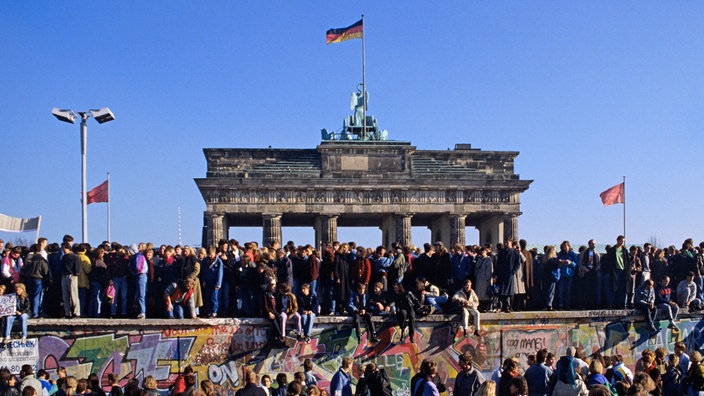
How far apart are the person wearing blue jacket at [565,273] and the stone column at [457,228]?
27541 millimetres

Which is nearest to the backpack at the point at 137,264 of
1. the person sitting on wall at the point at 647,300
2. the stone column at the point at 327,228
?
the person sitting on wall at the point at 647,300

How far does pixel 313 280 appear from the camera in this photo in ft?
52.5

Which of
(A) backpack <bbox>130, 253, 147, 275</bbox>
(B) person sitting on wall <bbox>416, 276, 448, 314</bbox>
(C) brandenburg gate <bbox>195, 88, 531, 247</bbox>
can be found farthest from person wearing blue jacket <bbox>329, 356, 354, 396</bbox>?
(C) brandenburg gate <bbox>195, 88, 531, 247</bbox>

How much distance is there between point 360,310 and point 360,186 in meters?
29.6

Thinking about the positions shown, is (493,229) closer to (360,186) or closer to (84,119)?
(360,186)

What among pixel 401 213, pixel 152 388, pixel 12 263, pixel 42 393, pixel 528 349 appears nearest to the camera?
pixel 152 388

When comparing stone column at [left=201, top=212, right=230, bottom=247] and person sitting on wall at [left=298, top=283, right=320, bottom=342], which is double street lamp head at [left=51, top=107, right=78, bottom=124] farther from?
stone column at [left=201, top=212, right=230, bottom=247]

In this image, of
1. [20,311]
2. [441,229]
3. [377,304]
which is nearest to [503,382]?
[377,304]

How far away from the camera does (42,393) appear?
11.5 m

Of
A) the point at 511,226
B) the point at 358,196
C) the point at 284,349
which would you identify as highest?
the point at 358,196

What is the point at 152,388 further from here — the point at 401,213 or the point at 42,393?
the point at 401,213

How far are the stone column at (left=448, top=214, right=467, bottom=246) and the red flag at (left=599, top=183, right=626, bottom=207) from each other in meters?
11.0

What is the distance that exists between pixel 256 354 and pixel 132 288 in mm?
3007

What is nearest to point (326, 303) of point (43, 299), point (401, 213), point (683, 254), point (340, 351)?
point (340, 351)
